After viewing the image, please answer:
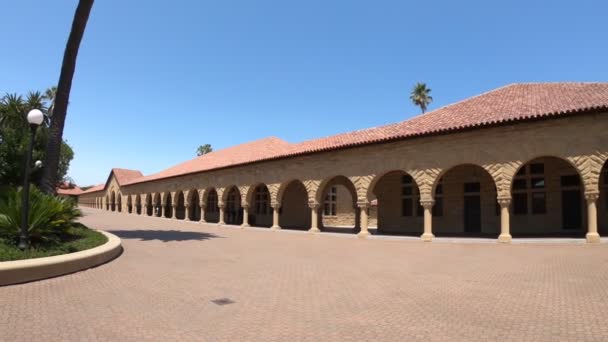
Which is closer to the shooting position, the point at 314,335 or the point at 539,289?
the point at 314,335

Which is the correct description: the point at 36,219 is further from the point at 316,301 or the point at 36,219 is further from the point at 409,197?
the point at 409,197

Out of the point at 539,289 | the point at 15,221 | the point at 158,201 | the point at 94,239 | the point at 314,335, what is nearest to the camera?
the point at 314,335

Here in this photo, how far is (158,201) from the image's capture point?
45.6 m

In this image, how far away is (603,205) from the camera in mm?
16250

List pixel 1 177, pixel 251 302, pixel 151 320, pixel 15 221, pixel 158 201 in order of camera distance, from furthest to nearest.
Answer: pixel 158 201
pixel 1 177
pixel 15 221
pixel 251 302
pixel 151 320

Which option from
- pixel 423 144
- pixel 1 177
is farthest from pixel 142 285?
pixel 1 177

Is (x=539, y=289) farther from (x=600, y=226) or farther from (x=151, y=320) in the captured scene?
(x=600, y=226)

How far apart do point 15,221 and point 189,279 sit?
15.6 ft

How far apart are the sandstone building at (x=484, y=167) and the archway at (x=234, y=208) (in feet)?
19.2

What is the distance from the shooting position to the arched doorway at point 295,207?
2805cm

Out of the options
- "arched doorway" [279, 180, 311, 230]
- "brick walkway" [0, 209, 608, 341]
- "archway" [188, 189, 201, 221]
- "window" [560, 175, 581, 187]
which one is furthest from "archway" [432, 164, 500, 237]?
"archway" [188, 189, 201, 221]

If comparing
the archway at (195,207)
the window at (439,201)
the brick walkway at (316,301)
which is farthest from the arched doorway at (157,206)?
the brick walkway at (316,301)

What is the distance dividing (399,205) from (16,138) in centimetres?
2757

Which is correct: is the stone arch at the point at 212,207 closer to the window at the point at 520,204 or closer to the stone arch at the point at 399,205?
the stone arch at the point at 399,205
